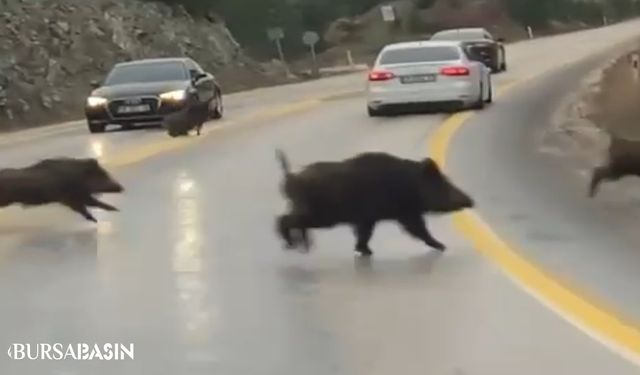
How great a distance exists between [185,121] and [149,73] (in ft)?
16.6

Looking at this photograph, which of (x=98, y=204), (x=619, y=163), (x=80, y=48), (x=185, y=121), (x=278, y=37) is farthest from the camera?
(x=278, y=37)

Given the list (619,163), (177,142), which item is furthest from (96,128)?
(619,163)

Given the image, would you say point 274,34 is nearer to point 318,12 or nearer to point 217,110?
point 318,12

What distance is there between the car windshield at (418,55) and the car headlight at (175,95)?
3.84 metres

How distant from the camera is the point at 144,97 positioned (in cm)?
3212

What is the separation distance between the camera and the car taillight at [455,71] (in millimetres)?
31984

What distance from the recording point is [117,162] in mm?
22984

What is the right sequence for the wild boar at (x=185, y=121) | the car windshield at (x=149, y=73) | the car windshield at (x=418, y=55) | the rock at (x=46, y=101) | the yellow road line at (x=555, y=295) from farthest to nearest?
the rock at (x=46, y=101), the car windshield at (x=149, y=73), the car windshield at (x=418, y=55), the wild boar at (x=185, y=121), the yellow road line at (x=555, y=295)

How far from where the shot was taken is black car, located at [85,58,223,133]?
3203cm

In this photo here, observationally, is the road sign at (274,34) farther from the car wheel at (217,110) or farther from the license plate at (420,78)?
the license plate at (420,78)

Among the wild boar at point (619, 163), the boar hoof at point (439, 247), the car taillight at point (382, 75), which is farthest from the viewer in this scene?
the car taillight at point (382, 75)

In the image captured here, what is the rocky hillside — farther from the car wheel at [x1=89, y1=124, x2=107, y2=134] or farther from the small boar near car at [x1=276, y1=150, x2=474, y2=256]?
the small boar near car at [x1=276, y1=150, x2=474, y2=256]

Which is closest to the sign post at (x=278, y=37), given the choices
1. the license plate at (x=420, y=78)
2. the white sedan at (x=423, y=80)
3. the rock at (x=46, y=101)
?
the rock at (x=46, y=101)

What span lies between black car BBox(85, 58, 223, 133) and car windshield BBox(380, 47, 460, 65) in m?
3.58
